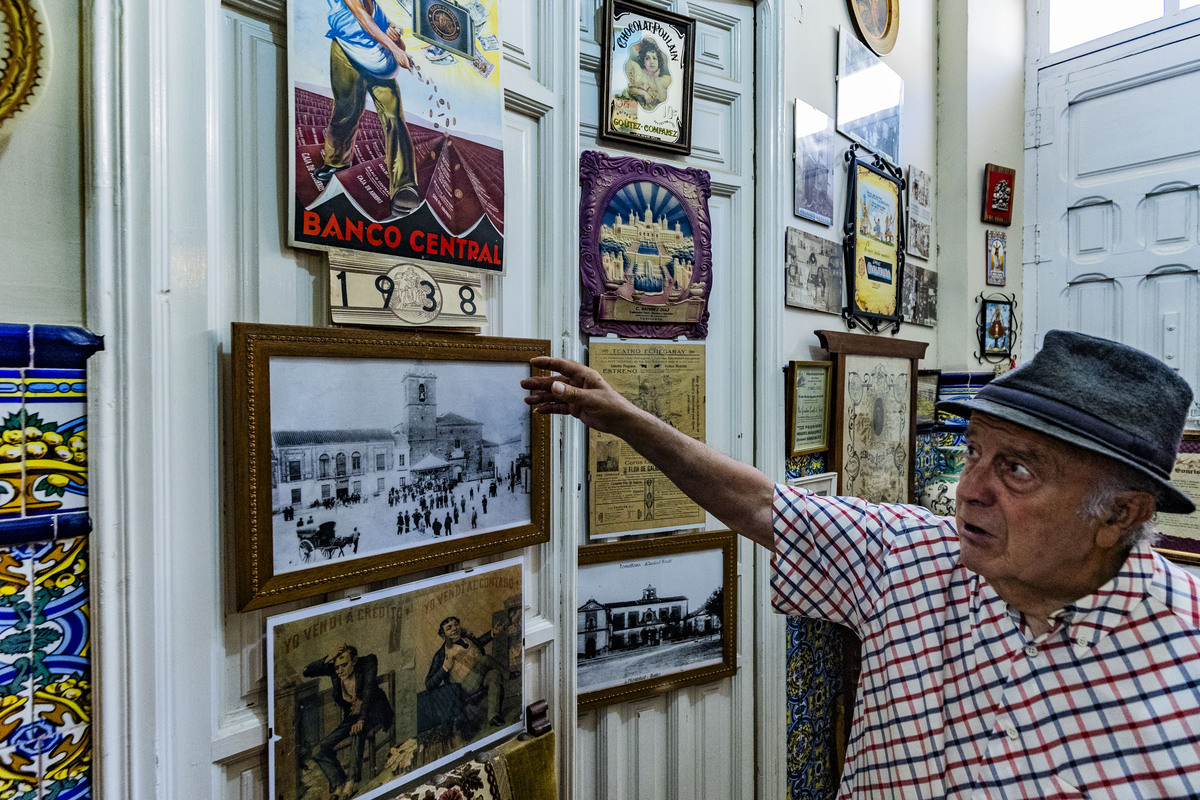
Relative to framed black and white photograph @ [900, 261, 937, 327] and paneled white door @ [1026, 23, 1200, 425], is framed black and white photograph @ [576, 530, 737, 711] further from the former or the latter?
paneled white door @ [1026, 23, 1200, 425]

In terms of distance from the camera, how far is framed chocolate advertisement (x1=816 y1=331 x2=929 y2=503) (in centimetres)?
→ 222

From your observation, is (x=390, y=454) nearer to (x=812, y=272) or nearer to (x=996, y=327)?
(x=812, y=272)

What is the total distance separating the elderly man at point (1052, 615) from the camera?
2.69 ft

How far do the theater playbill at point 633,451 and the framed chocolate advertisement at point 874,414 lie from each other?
66cm

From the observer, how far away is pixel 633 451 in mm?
1681

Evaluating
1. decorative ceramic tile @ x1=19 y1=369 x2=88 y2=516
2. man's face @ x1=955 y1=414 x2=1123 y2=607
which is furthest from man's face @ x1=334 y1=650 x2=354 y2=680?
man's face @ x1=955 y1=414 x2=1123 y2=607

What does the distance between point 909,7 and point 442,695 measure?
3.33 metres

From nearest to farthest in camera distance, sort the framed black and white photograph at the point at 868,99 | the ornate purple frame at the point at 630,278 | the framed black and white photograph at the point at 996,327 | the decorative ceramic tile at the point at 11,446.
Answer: the decorative ceramic tile at the point at 11,446
the ornate purple frame at the point at 630,278
the framed black and white photograph at the point at 868,99
the framed black and white photograph at the point at 996,327

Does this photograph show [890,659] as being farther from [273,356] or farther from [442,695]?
[273,356]

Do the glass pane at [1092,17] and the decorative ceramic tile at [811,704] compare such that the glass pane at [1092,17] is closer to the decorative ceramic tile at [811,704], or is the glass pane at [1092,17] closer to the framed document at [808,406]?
the framed document at [808,406]

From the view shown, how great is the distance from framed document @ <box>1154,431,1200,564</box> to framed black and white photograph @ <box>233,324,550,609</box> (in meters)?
2.83

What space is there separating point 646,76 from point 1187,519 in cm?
283

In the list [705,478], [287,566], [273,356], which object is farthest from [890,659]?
[273,356]

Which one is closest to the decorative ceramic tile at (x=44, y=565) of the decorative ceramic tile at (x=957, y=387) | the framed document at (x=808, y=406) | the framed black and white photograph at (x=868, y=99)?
the framed document at (x=808, y=406)
